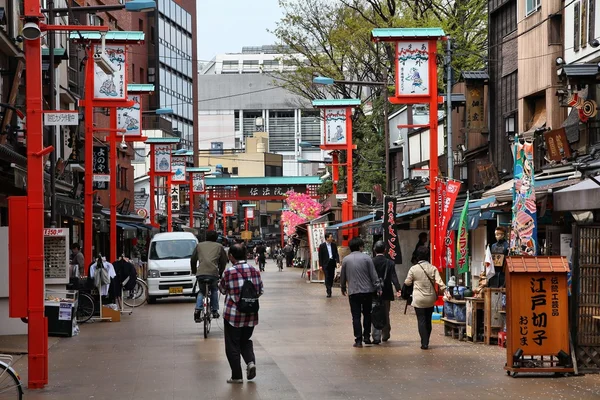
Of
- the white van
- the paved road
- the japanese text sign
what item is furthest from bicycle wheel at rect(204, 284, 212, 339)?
the white van

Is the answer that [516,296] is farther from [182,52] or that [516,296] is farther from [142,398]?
[182,52]

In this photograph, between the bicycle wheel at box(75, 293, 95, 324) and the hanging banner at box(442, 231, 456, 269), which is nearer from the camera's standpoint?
the hanging banner at box(442, 231, 456, 269)

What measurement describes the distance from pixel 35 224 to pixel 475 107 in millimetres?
21267

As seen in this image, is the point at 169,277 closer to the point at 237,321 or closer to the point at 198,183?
the point at 237,321

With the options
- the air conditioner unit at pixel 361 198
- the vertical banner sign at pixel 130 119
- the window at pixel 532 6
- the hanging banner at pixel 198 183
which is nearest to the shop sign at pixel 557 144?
the window at pixel 532 6

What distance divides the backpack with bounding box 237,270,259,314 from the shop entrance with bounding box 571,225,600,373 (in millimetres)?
4430

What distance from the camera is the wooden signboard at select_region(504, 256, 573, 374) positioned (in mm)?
14328

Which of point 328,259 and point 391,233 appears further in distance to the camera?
point 328,259

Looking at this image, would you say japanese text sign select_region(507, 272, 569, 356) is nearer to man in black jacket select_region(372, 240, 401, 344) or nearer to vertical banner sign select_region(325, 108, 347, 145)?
man in black jacket select_region(372, 240, 401, 344)

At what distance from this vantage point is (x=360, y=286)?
1873 centimetres

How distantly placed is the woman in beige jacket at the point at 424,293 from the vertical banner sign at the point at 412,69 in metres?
8.88

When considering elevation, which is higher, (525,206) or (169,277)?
(525,206)

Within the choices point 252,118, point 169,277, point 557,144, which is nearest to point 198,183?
point 169,277

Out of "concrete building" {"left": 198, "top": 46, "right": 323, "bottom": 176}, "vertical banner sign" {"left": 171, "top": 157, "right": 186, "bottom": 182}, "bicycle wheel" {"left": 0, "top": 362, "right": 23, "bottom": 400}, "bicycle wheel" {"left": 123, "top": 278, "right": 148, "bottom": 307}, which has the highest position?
"concrete building" {"left": 198, "top": 46, "right": 323, "bottom": 176}
